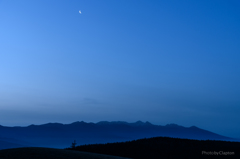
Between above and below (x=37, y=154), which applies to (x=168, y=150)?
above

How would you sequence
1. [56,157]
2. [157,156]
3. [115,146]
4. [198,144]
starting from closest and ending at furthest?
[56,157] < [157,156] < [115,146] < [198,144]

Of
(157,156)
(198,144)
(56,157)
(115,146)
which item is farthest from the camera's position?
(198,144)

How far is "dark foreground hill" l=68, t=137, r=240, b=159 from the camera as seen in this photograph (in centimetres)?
2781

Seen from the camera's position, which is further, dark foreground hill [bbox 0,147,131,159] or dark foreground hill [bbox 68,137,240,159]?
dark foreground hill [bbox 68,137,240,159]

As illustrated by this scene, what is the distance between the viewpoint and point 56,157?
2095 centimetres

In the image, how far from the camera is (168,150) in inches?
1152

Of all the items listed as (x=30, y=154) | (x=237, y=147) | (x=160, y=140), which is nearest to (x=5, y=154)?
(x=30, y=154)

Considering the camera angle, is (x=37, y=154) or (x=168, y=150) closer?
(x=37, y=154)

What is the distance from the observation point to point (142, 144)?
3152 centimetres

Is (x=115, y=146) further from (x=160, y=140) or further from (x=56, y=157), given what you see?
(x=56, y=157)

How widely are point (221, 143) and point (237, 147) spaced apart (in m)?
2.46

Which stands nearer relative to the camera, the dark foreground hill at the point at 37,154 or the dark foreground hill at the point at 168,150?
the dark foreground hill at the point at 37,154

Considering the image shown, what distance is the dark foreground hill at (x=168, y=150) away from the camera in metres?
27.8

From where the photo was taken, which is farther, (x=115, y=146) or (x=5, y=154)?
(x=115, y=146)
